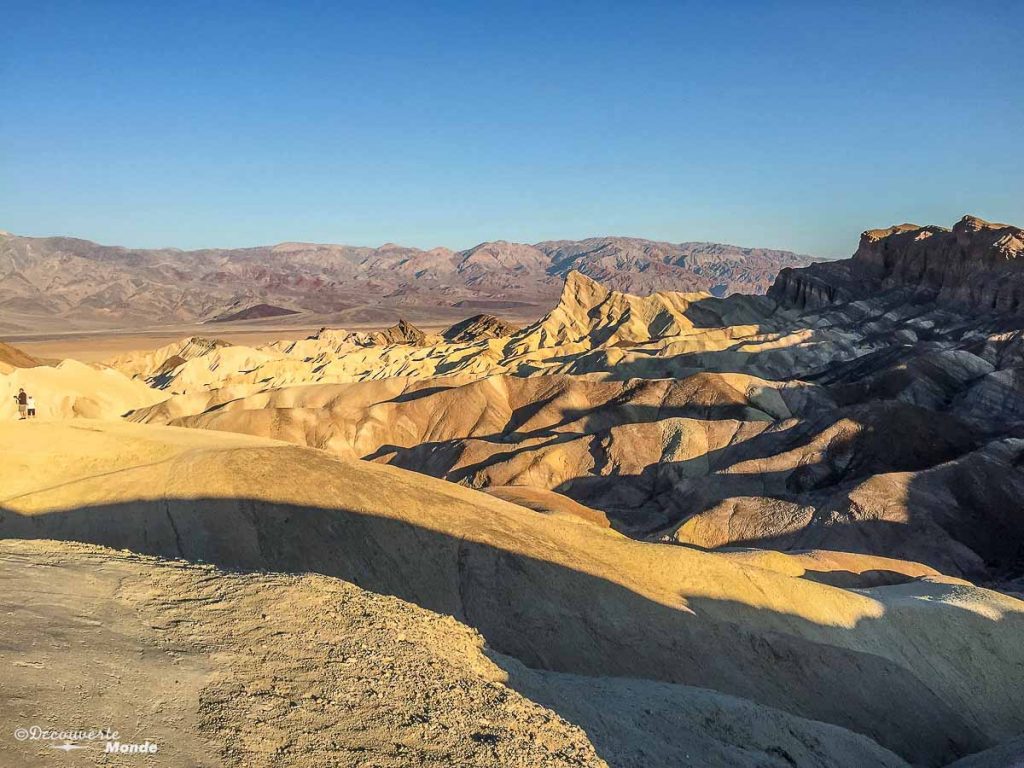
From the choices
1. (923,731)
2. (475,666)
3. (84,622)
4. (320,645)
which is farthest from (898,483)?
(84,622)

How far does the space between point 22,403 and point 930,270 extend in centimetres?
7736

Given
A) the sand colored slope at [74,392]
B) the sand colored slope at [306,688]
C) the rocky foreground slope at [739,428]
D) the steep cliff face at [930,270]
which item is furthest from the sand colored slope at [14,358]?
the steep cliff face at [930,270]

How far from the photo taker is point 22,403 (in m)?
41.2

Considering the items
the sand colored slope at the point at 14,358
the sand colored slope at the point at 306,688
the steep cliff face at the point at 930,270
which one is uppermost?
the steep cliff face at the point at 930,270

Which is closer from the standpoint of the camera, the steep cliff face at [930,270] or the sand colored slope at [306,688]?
the sand colored slope at [306,688]

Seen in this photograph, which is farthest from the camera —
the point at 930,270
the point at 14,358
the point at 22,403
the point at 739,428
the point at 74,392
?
the point at 930,270

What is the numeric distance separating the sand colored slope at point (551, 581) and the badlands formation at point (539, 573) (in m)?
0.07

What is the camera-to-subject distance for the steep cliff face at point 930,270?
65.8m

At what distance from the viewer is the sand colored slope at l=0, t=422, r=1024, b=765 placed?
16.1 m

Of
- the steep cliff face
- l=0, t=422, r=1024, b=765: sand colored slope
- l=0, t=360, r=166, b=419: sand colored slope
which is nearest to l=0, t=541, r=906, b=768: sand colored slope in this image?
l=0, t=422, r=1024, b=765: sand colored slope

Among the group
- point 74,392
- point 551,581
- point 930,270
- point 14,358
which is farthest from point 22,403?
point 930,270

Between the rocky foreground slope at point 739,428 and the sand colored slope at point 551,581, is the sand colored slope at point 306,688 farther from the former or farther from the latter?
the rocky foreground slope at point 739,428

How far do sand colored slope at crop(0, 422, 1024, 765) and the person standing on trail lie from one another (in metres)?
23.7

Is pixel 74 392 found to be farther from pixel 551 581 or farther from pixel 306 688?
pixel 306 688
